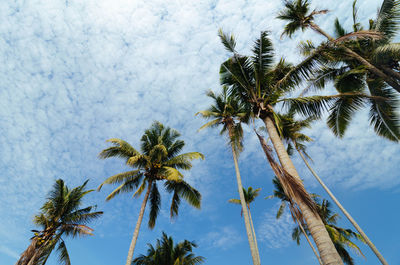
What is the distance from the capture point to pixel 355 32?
643 cm

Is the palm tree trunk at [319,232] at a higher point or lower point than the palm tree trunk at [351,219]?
lower

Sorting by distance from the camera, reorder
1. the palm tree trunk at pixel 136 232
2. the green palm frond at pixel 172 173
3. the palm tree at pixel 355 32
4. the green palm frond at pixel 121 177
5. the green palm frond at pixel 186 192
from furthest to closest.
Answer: the green palm frond at pixel 186 192, the green palm frond at pixel 121 177, the green palm frond at pixel 172 173, the palm tree trunk at pixel 136 232, the palm tree at pixel 355 32

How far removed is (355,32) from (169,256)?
65.0 feet

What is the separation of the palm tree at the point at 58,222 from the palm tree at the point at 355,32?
1649 centimetres

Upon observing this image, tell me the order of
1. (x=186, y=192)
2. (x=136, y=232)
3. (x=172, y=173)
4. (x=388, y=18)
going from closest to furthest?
1. (x=388, y=18)
2. (x=136, y=232)
3. (x=172, y=173)
4. (x=186, y=192)

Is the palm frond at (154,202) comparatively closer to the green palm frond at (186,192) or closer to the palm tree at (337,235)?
the green palm frond at (186,192)

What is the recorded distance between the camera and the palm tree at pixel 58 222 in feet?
39.7

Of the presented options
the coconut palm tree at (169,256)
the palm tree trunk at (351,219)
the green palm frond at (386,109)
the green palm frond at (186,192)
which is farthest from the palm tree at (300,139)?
the coconut palm tree at (169,256)

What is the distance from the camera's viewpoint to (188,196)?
14.4 m

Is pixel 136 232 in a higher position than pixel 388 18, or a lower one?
lower

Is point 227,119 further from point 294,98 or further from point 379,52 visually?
point 379,52

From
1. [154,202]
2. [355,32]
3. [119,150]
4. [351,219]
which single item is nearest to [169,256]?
[154,202]

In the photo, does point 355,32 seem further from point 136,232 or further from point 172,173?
point 136,232

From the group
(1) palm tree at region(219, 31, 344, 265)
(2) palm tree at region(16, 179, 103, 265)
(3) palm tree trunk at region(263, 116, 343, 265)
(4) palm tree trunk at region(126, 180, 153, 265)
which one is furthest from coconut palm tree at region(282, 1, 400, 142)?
(2) palm tree at region(16, 179, 103, 265)
